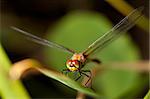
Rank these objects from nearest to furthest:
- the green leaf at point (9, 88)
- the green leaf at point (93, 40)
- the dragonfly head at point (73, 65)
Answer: the dragonfly head at point (73, 65), the green leaf at point (9, 88), the green leaf at point (93, 40)

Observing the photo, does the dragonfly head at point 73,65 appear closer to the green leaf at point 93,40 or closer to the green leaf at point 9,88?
the green leaf at point 9,88

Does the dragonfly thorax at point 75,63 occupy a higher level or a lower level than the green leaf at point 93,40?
lower

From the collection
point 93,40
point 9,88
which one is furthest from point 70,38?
point 9,88

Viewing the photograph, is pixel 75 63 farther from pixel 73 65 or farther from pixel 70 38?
pixel 70 38

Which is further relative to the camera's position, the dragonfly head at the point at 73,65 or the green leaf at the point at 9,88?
the green leaf at the point at 9,88

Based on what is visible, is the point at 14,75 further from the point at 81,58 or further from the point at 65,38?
the point at 65,38

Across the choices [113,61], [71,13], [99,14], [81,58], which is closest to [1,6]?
[71,13]

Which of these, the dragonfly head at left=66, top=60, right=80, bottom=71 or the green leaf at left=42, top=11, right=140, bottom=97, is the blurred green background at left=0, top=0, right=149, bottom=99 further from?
the dragonfly head at left=66, top=60, right=80, bottom=71

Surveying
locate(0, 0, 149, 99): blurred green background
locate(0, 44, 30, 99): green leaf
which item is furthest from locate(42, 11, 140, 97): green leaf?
locate(0, 44, 30, 99): green leaf

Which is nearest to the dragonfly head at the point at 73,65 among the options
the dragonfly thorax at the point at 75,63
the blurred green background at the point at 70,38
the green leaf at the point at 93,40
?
the dragonfly thorax at the point at 75,63
